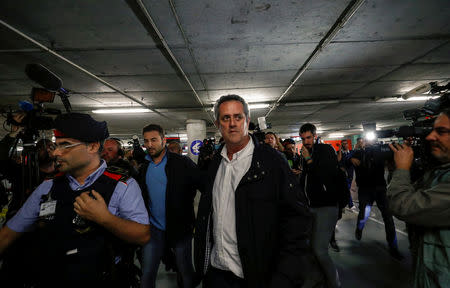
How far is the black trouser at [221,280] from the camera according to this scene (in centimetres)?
127

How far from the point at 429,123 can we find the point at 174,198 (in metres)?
2.59

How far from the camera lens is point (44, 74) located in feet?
5.03

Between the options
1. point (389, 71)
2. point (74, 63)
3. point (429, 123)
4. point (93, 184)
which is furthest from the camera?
point (389, 71)

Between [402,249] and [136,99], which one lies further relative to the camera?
[136,99]

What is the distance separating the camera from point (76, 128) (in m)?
1.31

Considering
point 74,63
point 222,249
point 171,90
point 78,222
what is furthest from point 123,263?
point 171,90

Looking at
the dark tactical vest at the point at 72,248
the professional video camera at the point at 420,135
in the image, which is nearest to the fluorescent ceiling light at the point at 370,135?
the professional video camera at the point at 420,135

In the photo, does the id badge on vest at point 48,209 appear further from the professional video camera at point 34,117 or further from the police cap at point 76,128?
the professional video camera at point 34,117

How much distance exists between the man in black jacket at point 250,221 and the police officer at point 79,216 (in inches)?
20.0

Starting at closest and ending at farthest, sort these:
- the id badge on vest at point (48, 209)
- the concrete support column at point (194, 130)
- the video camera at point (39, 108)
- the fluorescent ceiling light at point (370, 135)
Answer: the id badge on vest at point (48, 209), the video camera at point (39, 108), the fluorescent ceiling light at point (370, 135), the concrete support column at point (194, 130)

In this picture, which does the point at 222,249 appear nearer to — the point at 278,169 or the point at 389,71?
the point at 278,169

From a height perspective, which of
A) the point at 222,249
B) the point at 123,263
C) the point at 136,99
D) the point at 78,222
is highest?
the point at 136,99

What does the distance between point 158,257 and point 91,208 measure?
145 centimetres

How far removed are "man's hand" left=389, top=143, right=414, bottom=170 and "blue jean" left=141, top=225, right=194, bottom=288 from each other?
2244 mm
